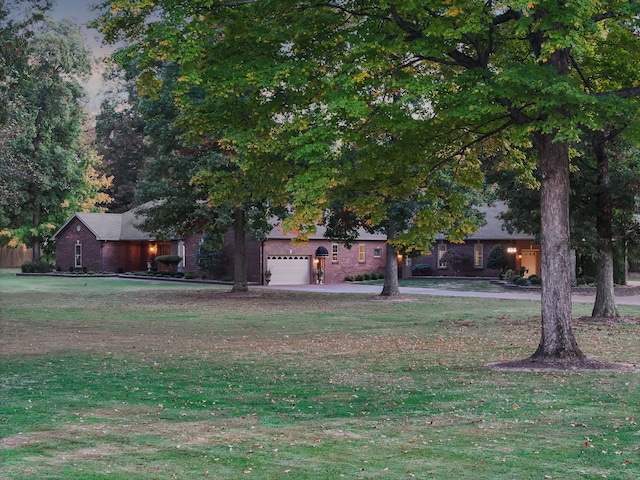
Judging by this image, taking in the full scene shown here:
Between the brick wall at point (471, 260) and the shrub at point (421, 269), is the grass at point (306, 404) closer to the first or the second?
the brick wall at point (471, 260)

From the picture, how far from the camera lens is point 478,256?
186 ft

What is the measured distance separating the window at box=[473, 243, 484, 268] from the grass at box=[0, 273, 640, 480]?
32.9 meters

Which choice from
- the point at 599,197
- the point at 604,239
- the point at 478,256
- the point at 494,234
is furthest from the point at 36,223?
the point at 604,239

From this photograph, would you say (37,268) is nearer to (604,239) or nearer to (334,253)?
(334,253)

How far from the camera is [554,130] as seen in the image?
50.0ft

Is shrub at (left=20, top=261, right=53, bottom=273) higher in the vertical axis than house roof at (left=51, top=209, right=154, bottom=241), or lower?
lower

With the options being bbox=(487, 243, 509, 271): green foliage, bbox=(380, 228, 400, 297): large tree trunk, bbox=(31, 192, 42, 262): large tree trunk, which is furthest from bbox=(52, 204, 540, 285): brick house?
bbox=(380, 228, 400, 297): large tree trunk

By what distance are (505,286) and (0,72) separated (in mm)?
30534

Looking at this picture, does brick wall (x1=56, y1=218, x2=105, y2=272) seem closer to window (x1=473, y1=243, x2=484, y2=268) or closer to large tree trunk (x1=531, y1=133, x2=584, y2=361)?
window (x1=473, y1=243, x2=484, y2=268)

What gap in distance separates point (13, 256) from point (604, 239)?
66463mm

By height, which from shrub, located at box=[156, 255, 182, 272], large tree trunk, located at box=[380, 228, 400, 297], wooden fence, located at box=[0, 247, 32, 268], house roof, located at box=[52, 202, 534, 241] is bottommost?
large tree trunk, located at box=[380, 228, 400, 297]

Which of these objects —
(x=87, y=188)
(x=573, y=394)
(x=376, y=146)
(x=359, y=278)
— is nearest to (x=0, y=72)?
(x=376, y=146)

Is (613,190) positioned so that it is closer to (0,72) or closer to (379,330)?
(379,330)

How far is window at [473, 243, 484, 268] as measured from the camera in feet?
185
